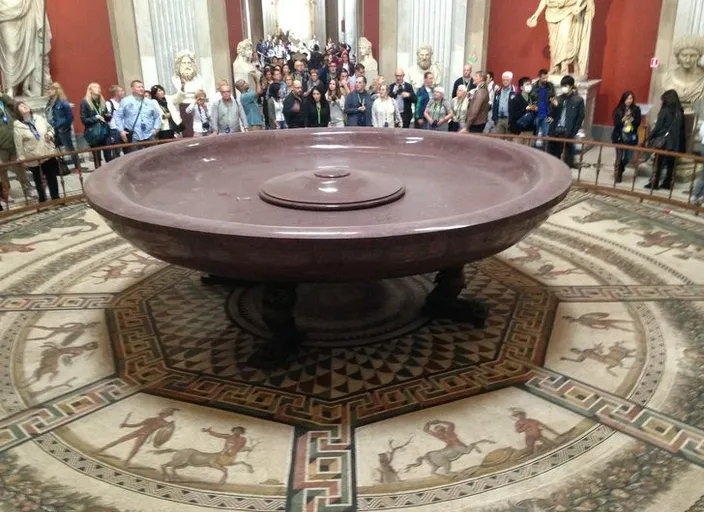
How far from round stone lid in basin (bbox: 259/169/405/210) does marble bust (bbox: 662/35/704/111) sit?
603 cm

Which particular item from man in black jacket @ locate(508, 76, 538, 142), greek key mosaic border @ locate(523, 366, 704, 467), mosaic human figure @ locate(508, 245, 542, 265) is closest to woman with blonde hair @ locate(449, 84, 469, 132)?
man in black jacket @ locate(508, 76, 538, 142)

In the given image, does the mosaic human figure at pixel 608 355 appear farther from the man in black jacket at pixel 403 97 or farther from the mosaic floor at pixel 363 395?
Result: the man in black jacket at pixel 403 97

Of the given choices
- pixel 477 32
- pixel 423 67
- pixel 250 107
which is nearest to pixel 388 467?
pixel 250 107

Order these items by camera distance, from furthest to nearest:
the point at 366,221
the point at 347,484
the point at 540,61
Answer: the point at 540,61
the point at 366,221
the point at 347,484

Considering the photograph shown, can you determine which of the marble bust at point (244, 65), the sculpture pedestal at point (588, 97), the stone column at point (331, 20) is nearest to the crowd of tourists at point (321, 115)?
the sculpture pedestal at point (588, 97)

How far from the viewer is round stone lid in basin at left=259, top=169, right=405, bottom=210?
13.1 ft

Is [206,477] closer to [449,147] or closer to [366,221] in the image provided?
[366,221]

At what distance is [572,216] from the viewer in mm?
6672

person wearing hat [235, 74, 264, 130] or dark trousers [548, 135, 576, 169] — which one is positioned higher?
person wearing hat [235, 74, 264, 130]

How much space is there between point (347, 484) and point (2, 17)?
9691mm

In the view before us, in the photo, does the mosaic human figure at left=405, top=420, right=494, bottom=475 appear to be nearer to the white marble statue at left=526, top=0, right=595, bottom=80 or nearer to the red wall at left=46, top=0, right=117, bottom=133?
the white marble statue at left=526, top=0, right=595, bottom=80

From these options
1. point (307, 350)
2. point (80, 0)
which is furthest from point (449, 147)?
point (80, 0)

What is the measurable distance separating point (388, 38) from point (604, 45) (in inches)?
161

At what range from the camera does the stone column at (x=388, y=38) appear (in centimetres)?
1222
